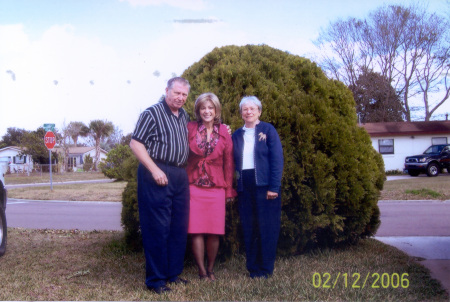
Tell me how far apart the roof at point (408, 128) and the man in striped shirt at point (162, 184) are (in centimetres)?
2569

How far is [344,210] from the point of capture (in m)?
5.13

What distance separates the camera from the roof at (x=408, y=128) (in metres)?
28.6

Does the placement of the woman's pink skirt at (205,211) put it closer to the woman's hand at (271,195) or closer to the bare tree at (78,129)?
the woman's hand at (271,195)

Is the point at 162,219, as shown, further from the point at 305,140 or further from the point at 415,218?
the point at 415,218

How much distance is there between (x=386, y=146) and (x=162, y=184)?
89.7 ft

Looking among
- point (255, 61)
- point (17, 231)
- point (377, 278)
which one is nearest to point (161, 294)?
point (377, 278)

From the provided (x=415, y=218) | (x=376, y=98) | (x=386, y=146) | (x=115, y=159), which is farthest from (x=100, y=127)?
(x=415, y=218)

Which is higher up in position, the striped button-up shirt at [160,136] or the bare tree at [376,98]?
the bare tree at [376,98]

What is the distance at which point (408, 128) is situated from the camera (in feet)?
96.0

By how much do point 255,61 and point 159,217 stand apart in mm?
2231

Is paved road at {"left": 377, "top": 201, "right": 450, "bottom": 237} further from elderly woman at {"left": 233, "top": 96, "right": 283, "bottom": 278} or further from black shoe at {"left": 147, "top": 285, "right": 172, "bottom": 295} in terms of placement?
black shoe at {"left": 147, "top": 285, "right": 172, "bottom": 295}

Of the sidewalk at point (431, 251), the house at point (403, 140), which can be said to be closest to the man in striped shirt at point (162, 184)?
the sidewalk at point (431, 251)

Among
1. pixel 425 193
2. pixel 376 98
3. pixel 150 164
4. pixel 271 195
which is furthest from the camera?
pixel 376 98

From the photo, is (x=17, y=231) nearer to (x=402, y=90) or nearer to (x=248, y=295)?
(x=248, y=295)
